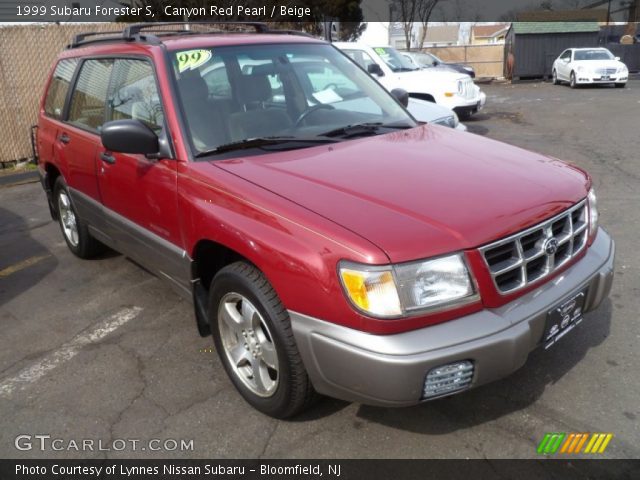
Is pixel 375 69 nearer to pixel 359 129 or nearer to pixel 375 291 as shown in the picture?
pixel 359 129

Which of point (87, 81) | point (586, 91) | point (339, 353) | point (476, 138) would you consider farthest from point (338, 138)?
point (586, 91)

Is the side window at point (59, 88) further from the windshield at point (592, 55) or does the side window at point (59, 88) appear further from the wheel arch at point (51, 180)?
the windshield at point (592, 55)

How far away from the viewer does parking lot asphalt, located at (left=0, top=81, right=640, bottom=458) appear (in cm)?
272

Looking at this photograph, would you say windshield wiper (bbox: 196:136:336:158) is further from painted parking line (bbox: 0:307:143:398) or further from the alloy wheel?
painted parking line (bbox: 0:307:143:398)

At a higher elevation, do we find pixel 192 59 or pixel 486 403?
pixel 192 59

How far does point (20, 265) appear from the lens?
5.34m

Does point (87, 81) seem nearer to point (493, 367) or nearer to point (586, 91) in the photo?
point (493, 367)

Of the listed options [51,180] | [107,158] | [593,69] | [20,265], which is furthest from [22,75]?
[593,69]

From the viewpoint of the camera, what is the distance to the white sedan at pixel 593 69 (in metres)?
21.1

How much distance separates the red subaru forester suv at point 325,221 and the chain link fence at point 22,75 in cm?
669

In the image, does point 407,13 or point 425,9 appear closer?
point 407,13

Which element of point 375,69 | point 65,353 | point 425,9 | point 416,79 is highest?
point 425,9

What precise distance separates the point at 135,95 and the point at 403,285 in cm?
235

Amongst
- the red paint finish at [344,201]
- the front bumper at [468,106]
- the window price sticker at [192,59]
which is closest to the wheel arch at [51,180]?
the red paint finish at [344,201]
